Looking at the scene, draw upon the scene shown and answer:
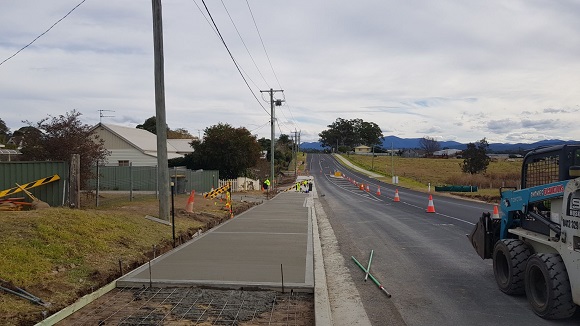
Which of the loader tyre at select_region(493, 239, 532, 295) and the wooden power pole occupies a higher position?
the wooden power pole

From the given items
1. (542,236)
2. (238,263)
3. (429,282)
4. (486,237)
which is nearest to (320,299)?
(429,282)

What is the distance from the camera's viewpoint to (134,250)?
9.86 metres

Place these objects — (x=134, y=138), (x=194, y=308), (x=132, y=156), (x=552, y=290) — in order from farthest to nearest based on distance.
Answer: (x=134, y=138)
(x=132, y=156)
(x=194, y=308)
(x=552, y=290)

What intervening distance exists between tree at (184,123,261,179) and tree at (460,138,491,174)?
147ft

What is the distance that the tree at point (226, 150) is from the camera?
1668 inches

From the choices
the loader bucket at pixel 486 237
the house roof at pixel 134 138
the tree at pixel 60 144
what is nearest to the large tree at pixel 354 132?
the house roof at pixel 134 138

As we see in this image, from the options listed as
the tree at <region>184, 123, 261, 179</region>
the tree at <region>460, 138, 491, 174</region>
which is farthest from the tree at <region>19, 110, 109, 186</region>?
the tree at <region>460, 138, 491, 174</region>

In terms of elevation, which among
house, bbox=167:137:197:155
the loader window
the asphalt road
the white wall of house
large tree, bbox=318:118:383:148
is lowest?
the asphalt road

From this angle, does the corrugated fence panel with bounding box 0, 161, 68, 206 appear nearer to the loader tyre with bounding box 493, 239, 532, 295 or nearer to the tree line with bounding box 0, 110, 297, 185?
the tree line with bounding box 0, 110, 297, 185

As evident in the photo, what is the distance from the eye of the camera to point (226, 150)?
139 ft

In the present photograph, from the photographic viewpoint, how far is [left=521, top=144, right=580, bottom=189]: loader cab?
672 centimetres

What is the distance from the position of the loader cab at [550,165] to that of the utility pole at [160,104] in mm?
9083

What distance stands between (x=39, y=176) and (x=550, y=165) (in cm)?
1209

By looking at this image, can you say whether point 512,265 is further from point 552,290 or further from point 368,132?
point 368,132
